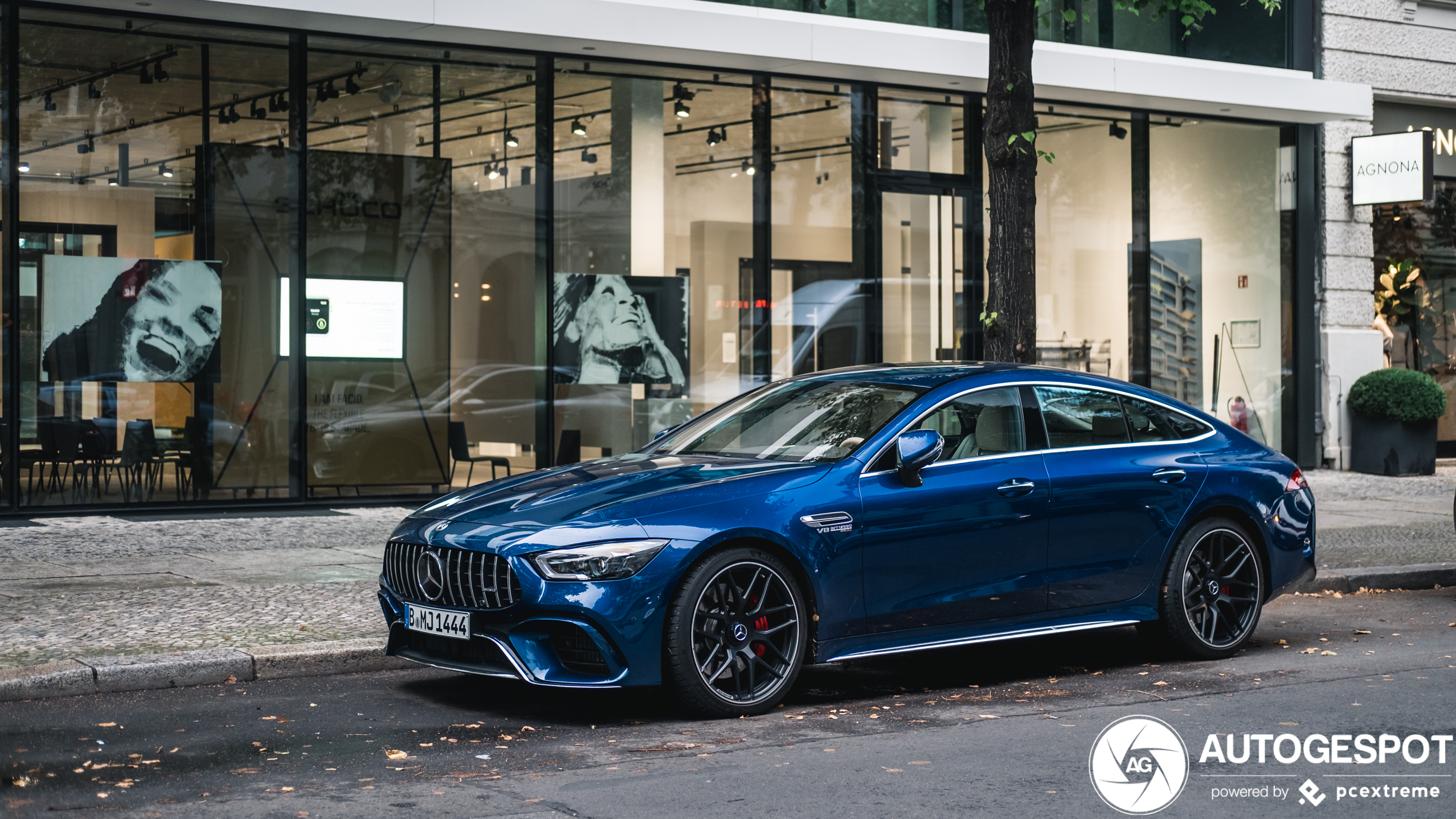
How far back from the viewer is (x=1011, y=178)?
35.2ft

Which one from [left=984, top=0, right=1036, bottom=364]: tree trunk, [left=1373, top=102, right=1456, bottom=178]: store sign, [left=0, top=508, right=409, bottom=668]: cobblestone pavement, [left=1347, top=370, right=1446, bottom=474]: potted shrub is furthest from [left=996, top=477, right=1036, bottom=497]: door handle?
[left=1373, top=102, right=1456, bottom=178]: store sign

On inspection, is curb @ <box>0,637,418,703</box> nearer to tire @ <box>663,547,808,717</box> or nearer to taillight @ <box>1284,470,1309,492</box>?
tire @ <box>663,547,808,717</box>

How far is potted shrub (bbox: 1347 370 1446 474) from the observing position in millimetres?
18828

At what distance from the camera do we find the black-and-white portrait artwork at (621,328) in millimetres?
15297

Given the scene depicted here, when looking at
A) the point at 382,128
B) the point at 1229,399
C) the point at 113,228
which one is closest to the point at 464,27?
the point at 382,128

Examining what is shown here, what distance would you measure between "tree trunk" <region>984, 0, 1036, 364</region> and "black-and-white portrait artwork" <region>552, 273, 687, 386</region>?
5434 millimetres

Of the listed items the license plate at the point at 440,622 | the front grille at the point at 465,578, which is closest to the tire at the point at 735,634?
the front grille at the point at 465,578

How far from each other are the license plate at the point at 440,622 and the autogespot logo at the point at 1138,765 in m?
2.55

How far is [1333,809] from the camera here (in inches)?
195

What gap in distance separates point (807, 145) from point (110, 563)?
8.87m

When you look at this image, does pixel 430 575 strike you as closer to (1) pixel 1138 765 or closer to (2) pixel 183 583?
(1) pixel 1138 765

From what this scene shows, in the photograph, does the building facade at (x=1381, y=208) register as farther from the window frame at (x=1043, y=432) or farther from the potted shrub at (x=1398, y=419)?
the window frame at (x=1043, y=432)

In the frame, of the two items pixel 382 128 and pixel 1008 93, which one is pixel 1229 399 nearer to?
pixel 1008 93

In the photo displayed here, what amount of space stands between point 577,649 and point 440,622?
2.15 feet
